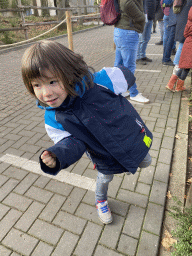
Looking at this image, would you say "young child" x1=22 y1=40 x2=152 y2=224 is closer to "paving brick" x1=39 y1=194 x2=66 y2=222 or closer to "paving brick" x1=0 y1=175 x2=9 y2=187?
"paving brick" x1=39 y1=194 x2=66 y2=222

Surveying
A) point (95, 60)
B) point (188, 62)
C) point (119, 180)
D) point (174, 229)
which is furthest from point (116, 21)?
point (95, 60)

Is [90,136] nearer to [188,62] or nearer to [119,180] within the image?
[119,180]

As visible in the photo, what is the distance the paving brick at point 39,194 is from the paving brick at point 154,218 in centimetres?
110

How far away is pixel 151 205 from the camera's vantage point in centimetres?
207

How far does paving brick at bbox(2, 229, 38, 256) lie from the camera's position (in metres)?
1.79

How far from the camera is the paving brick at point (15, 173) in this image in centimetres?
258

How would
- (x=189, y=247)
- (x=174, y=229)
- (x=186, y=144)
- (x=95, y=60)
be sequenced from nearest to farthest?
1. (x=189, y=247)
2. (x=174, y=229)
3. (x=186, y=144)
4. (x=95, y=60)

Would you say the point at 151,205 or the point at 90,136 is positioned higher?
the point at 90,136

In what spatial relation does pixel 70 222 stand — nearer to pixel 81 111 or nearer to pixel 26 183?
pixel 26 183

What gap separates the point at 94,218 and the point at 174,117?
238cm

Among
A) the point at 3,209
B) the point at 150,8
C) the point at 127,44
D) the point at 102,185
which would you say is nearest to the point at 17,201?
the point at 3,209

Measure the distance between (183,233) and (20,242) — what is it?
58.6 inches

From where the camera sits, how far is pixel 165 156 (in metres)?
2.68

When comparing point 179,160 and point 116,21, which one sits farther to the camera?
point 116,21
